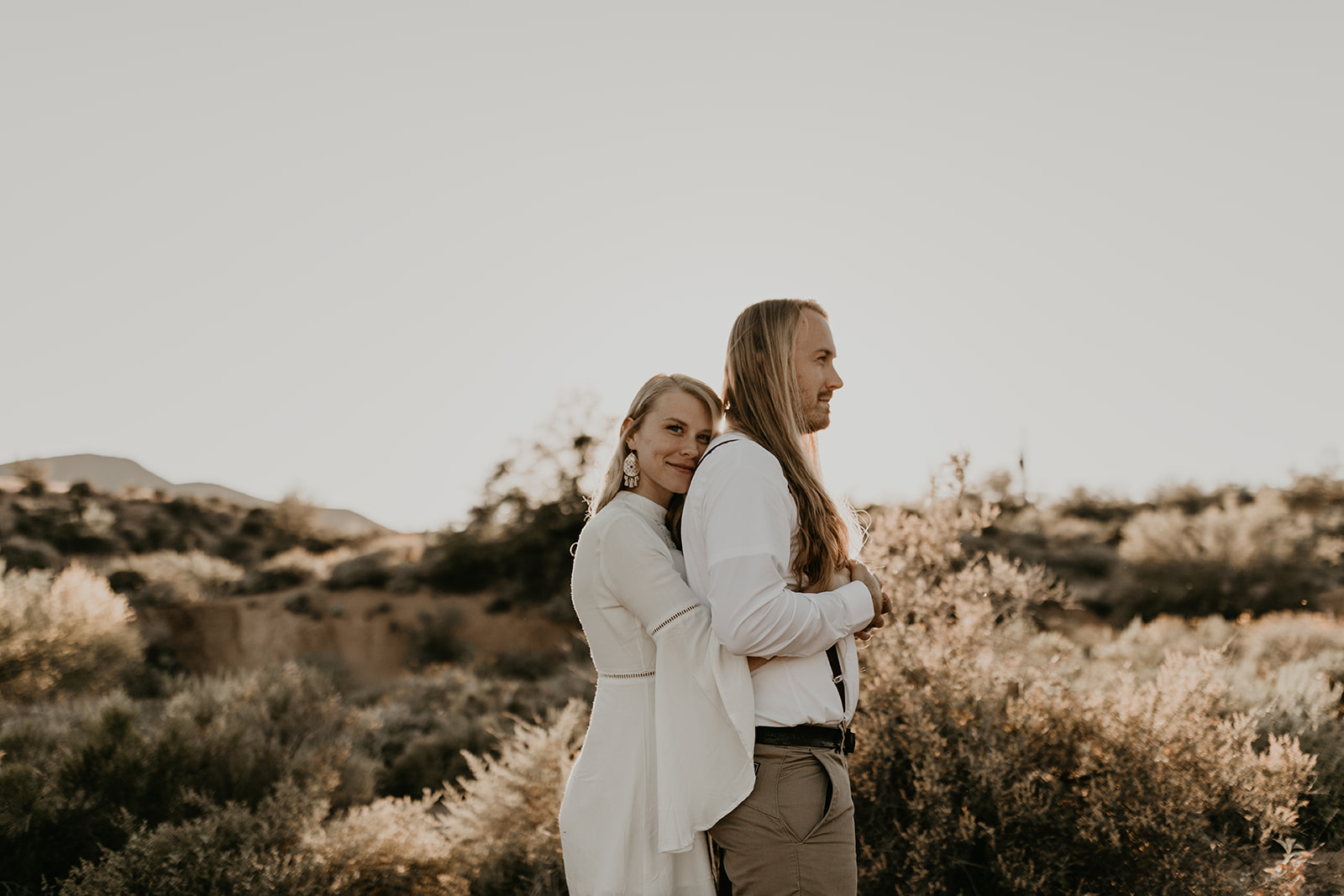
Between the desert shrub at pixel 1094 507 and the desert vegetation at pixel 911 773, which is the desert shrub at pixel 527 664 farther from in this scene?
the desert shrub at pixel 1094 507

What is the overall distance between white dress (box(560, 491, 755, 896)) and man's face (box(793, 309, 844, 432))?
22.6 inches

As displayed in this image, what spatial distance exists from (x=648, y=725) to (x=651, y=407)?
3.13 feet

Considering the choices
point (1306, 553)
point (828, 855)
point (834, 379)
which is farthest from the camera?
point (1306, 553)

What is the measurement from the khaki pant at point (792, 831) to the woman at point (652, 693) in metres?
0.06

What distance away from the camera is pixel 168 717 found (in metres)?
6.71

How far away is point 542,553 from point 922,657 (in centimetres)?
1946

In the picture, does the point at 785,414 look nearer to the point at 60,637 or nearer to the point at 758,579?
the point at 758,579

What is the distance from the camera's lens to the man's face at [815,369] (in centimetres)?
249

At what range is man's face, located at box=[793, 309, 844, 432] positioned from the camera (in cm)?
249

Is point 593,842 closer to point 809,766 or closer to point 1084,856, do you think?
point 809,766

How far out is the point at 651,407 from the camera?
275 centimetres

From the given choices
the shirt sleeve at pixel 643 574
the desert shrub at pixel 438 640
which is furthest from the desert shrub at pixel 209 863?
the desert shrub at pixel 438 640

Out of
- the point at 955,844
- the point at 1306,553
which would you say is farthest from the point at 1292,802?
the point at 1306,553

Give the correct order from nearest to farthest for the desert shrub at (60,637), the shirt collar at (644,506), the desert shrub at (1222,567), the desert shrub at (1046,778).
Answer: the shirt collar at (644,506) → the desert shrub at (1046,778) → the desert shrub at (60,637) → the desert shrub at (1222,567)
